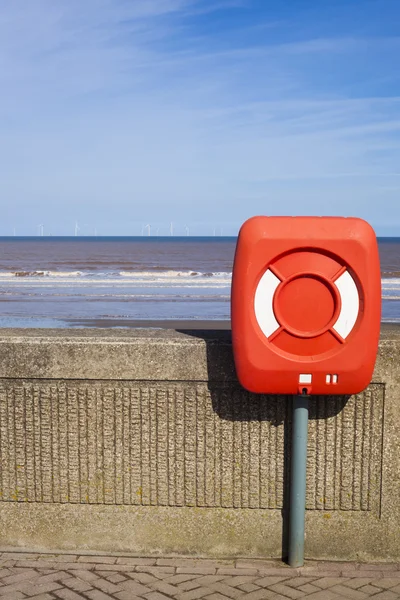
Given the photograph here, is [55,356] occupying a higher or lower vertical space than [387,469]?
higher

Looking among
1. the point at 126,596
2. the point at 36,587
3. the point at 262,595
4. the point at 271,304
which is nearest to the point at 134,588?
the point at 126,596

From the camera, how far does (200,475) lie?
3729mm

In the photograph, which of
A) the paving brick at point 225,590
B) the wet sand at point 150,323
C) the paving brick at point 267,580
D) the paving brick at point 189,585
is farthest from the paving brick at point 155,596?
the wet sand at point 150,323

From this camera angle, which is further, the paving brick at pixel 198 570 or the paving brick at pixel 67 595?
the paving brick at pixel 198 570

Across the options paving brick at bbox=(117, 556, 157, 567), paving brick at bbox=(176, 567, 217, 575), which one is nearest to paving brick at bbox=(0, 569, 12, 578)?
paving brick at bbox=(117, 556, 157, 567)

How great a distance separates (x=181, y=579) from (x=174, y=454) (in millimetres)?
594

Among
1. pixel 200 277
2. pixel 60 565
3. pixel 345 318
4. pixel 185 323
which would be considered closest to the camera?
pixel 345 318

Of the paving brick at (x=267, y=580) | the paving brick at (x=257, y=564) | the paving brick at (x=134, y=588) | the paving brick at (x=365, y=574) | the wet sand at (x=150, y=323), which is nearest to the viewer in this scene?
the paving brick at (x=134, y=588)

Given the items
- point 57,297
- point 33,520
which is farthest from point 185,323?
point 33,520

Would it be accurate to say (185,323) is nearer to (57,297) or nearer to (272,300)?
(57,297)

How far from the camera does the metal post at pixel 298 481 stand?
11.4ft

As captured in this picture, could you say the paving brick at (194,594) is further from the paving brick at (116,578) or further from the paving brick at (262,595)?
the paving brick at (116,578)

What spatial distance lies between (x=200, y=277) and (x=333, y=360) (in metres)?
29.7

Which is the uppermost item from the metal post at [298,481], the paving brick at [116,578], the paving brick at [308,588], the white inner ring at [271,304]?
the white inner ring at [271,304]
